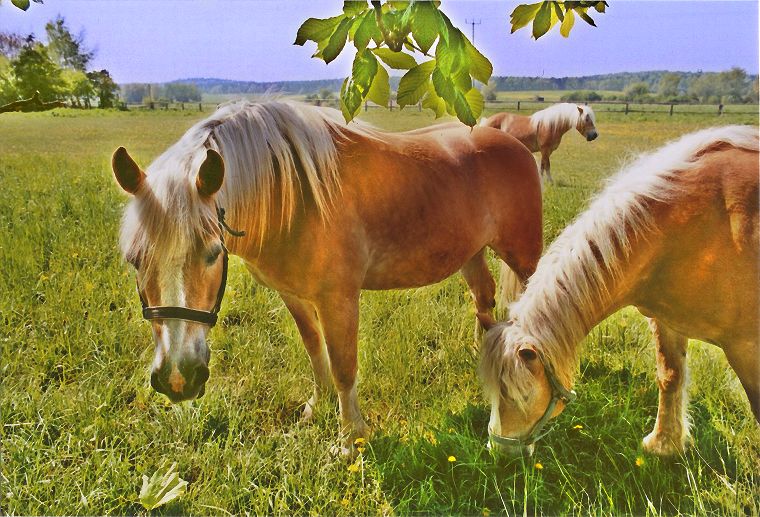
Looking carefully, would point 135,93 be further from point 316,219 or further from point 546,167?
point 546,167

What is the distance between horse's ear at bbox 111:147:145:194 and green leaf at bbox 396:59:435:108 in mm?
1073

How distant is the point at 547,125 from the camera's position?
2807 millimetres

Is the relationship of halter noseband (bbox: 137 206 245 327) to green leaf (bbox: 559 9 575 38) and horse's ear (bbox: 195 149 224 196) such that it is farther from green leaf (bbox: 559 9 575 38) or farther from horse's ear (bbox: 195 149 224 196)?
green leaf (bbox: 559 9 575 38)

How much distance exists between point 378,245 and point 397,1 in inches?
55.2

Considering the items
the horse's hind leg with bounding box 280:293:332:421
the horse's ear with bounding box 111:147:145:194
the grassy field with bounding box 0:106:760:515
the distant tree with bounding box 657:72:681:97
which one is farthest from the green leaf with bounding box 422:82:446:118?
the distant tree with bounding box 657:72:681:97

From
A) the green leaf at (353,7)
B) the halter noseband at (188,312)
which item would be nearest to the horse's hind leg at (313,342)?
the halter noseband at (188,312)

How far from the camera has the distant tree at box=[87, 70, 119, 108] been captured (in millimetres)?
2312

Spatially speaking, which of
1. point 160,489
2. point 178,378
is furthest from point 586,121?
point 160,489

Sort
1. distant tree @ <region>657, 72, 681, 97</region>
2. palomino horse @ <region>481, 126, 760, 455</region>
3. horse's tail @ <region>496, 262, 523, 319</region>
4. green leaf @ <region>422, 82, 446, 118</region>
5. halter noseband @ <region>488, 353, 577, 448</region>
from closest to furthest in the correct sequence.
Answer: green leaf @ <region>422, 82, 446, 118</region> → palomino horse @ <region>481, 126, 760, 455</region> → halter noseband @ <region>488, 353, 577, 448</region> → distant tree @ <region>657, 72, 681, 97</region> → horse's tail @ <region>496, 262, 523, 319</region>

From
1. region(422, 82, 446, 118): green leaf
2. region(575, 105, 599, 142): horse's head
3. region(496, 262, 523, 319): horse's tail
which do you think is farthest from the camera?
region(496, 262, 523, 319): horse's tail

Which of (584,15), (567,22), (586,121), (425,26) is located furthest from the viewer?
(586,121)

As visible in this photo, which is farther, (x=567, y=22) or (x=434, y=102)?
(x=567, y=22)

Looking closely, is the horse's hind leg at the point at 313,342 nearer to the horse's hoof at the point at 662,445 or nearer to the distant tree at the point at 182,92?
the distant tree at the point at 182,92

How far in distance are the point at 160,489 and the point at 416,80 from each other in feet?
6.44
